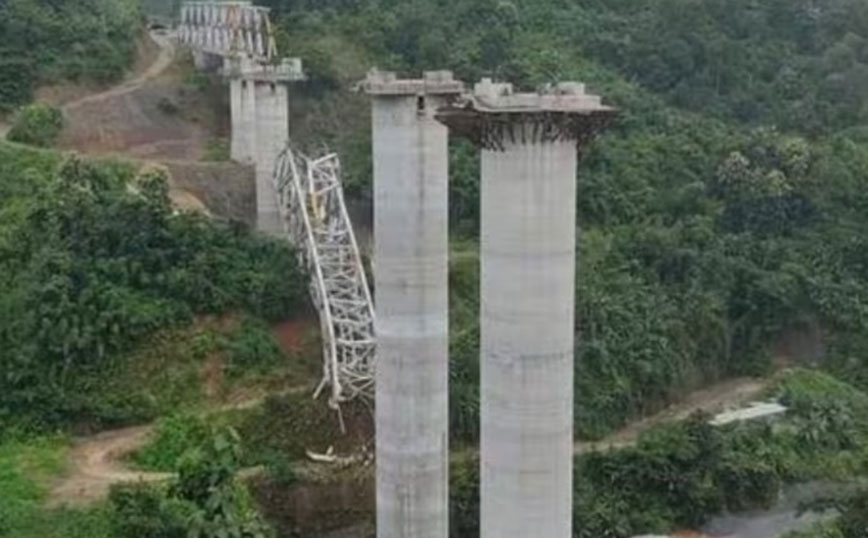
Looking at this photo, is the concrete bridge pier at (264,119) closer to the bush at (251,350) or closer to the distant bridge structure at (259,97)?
the distant bridge structure at (259,97)

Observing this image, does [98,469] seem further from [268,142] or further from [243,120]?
[243,120]

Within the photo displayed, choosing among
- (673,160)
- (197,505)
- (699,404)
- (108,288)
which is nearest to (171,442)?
(108,288)

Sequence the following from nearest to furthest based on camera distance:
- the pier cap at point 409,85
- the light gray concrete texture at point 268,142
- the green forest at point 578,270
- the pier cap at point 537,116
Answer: the pier cap at point 537,116 < the pier cap at point 409,85 < the green forest at point 578,270 < the light gray concrete texture at point 268,142

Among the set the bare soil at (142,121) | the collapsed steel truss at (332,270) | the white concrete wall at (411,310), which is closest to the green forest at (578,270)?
the collapsed steel truss at (332,270)

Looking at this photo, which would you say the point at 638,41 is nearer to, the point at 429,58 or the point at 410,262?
the point at 429,58

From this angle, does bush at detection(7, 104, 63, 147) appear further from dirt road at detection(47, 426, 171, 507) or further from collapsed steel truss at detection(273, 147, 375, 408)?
dirt road at detection(47, 426, 171, 507)

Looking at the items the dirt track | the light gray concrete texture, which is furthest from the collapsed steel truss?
the light gray concrete texture
